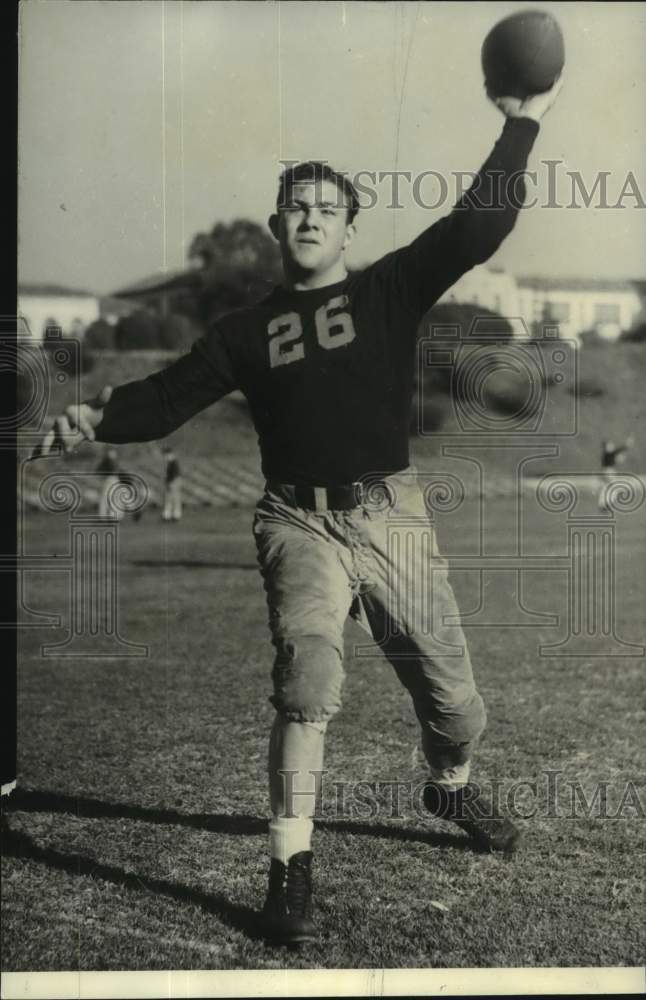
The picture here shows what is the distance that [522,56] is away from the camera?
2818 mm

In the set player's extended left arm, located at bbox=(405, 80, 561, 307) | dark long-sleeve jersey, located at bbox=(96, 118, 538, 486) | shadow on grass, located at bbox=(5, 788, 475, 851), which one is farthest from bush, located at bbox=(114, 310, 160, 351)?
player's extended left arm, located at bbox=(405, 80, 561, 307)

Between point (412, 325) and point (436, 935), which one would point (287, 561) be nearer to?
point (412, 325)

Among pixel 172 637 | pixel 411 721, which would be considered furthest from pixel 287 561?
pixel 172 637

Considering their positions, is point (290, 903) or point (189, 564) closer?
point (290, 903)

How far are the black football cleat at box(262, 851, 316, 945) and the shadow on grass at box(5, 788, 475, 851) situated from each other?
69 centimetres

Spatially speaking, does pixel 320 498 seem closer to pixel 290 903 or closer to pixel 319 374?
pixel 319 374

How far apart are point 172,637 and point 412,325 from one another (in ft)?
14.2

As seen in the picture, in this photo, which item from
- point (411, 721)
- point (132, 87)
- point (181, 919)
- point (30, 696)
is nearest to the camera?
point (181, 919)

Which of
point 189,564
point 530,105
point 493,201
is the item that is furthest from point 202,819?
point 189,564

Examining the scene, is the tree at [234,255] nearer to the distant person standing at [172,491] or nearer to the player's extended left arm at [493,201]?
the distant person standing at [172,491]

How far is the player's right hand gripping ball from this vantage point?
2826mm

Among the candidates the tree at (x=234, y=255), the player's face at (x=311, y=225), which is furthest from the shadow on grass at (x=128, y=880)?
the tree at (x=234, y=255)

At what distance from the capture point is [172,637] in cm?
→ 704

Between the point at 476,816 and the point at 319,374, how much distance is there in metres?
1.34
